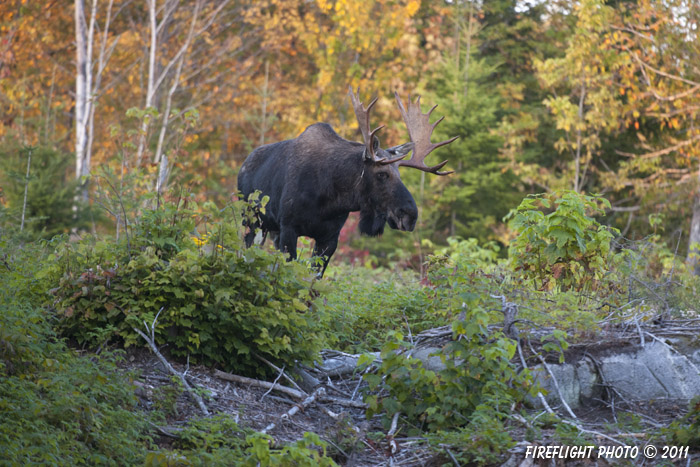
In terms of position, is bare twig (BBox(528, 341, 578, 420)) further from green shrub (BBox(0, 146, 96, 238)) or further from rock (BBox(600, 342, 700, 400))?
green shrub (BBox(0, 146, 96, 238))

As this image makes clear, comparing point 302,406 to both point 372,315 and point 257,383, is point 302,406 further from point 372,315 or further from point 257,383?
point 372,315

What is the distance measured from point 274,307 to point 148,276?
955 mm

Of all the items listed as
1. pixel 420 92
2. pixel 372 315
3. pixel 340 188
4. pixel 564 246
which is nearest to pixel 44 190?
pixel 340 188

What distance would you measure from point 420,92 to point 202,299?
1744 centimetres

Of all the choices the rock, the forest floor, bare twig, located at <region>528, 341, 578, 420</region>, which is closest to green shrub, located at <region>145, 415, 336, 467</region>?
the forest floor

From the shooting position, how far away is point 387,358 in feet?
18.0

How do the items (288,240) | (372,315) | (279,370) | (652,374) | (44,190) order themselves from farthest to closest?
1. (44,190)
2. (288,240)
3. (372,315)
4. (279,370)
5. (652,374)

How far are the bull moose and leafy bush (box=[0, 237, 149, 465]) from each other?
12.0 ft

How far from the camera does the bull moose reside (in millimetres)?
8617

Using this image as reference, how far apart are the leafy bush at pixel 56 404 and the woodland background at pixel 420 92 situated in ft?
30.9

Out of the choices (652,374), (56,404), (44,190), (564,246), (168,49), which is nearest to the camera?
(56,404)

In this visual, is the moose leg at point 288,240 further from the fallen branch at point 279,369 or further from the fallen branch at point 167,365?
the fallen branch at point 167,365

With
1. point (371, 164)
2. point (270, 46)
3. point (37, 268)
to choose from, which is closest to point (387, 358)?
point (37, 268)

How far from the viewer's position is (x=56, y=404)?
4.29 metres
